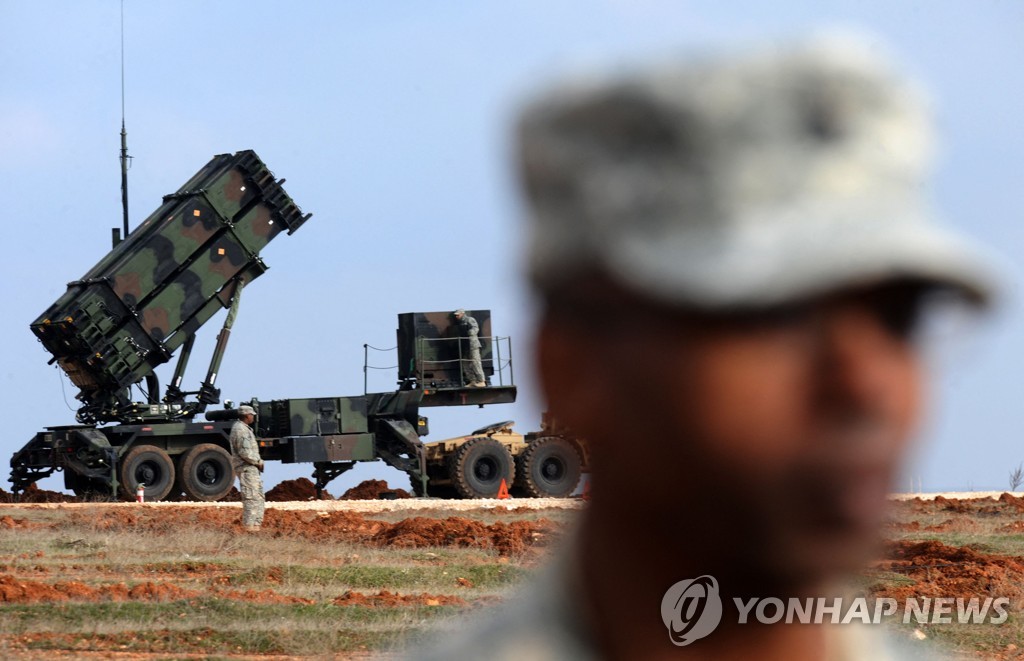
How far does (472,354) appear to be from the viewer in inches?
951

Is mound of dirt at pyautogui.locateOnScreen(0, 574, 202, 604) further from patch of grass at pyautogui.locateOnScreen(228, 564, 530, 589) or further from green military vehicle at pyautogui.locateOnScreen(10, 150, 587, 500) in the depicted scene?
green military vehicle at pyautogui.locateOnScreen(10, 150, 587, 500)

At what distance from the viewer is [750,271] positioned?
67 cm

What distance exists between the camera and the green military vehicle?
2227 cm

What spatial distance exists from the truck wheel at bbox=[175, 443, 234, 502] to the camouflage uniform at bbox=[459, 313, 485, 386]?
425 cm

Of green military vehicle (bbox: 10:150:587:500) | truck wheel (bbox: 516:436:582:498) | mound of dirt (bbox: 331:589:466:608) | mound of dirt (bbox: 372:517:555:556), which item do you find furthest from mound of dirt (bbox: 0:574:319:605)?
truck wheel (bbox: 516:436:582:498)

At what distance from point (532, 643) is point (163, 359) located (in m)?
23.4

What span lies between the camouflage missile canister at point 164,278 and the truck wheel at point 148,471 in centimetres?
138

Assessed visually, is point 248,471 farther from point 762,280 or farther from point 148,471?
point 762,280

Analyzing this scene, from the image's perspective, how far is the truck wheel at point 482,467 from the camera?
23438 millimetres

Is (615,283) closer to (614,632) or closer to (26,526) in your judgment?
(614,632)

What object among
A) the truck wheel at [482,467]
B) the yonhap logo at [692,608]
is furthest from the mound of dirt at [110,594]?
the truck wheel at [482,467]

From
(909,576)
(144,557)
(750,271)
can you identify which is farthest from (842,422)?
(144,557)

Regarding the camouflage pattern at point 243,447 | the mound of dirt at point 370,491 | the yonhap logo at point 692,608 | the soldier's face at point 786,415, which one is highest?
the soldier's face at point 786,415

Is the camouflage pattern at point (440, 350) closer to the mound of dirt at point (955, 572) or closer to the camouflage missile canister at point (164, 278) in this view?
the camouflage missile canister at point (164, 278)
